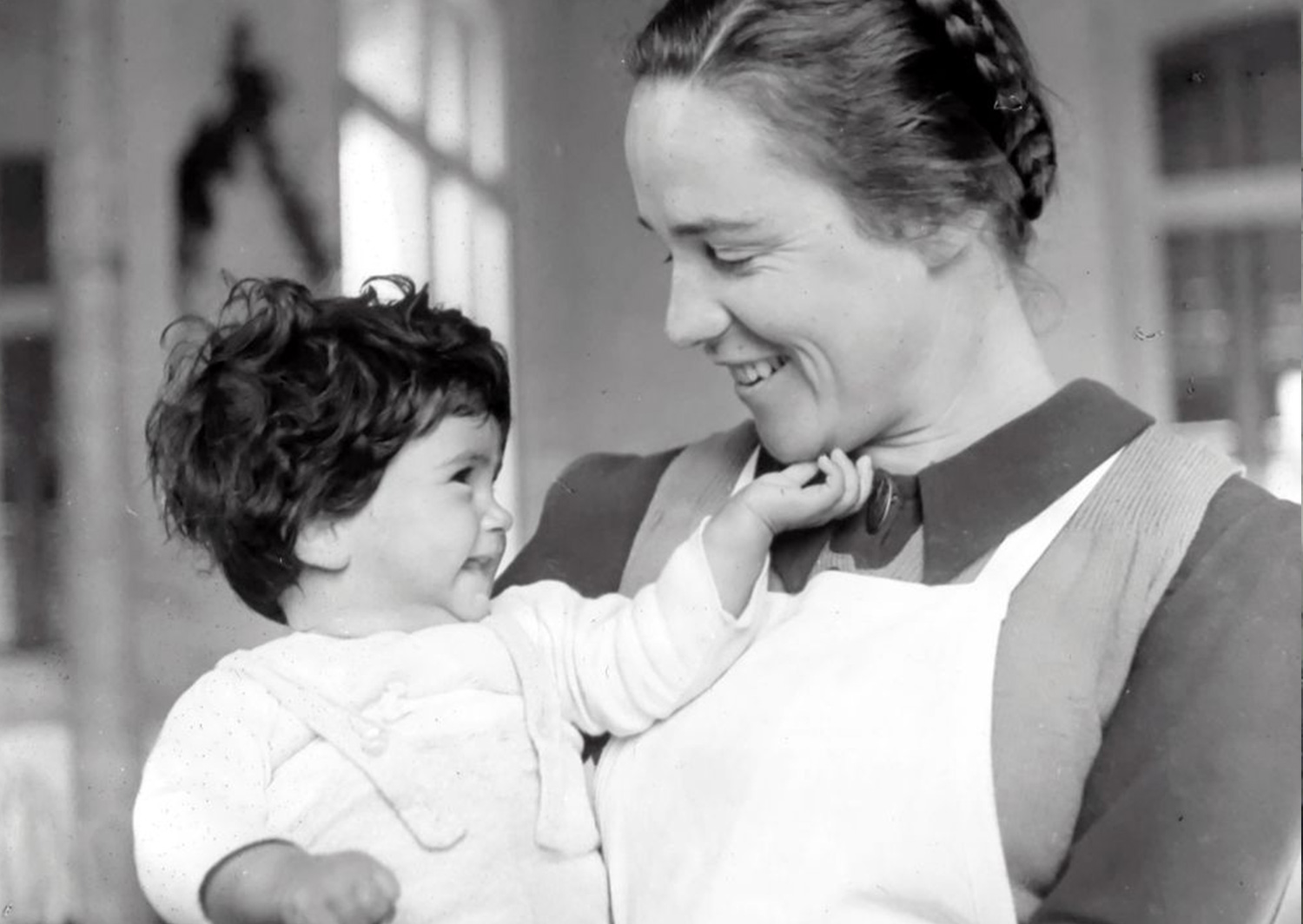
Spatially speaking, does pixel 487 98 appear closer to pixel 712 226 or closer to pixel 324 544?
pixel 712 226

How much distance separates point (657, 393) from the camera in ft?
4.21

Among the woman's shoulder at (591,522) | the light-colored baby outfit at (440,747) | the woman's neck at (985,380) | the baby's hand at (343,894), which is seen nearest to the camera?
the baby's hand at (343,894)

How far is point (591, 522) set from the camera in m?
1.20

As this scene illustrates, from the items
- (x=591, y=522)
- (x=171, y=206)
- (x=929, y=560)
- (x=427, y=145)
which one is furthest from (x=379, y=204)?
(x=929, y=560)

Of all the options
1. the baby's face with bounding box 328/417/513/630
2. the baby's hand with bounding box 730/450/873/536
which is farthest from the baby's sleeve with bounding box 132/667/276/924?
the baby's hand with bounding box 730/450/873/536

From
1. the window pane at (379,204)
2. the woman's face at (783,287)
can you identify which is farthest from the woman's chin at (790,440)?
the window pane at (379,204)

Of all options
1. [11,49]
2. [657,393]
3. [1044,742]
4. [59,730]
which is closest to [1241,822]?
[1044,742]

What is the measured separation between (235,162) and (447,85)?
0.65 ft

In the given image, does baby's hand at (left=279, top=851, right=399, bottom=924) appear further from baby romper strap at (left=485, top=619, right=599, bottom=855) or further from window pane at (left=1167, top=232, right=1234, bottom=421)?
window pane at (left=1167, top=232, right=1234, bottom=421)

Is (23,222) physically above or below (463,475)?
above

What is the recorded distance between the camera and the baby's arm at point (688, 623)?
1029 millimetres

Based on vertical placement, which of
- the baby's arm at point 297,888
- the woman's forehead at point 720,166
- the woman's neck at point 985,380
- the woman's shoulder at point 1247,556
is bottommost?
the baby's arm at point 297,888

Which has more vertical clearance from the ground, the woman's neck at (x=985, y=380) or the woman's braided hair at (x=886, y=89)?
the woman's braided hair at (x=886, y=89)

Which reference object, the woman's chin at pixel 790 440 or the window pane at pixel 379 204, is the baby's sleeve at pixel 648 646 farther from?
the window pane at pixel 379 204
